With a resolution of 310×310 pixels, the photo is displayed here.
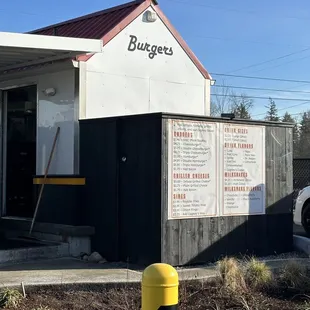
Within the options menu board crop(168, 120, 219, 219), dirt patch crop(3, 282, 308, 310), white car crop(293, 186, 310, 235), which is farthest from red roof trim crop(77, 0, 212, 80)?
dirt patch crop(3, 282, 308, 310)

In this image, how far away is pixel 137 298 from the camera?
6996 millimetres

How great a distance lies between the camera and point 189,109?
12.4 metres

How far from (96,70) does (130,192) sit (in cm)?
262

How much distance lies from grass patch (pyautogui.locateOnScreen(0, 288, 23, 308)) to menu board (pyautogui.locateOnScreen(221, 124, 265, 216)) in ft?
13.8

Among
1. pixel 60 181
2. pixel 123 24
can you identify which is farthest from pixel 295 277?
pixel 123 24

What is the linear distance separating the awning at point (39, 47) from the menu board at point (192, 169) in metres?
1.92

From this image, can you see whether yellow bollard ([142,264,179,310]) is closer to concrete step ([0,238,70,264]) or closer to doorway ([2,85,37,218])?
concrete step ([0,238,70,264])

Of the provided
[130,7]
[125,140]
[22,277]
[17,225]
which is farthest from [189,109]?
[22,277]

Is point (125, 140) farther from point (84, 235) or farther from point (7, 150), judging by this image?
point (7, 150)

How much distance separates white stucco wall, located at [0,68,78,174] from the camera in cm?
1050

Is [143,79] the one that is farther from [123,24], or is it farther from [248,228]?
[248,228]

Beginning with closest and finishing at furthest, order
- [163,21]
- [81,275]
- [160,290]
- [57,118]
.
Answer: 1. [160,290]
2. [81,275]
3. [57,118]
4. [163,21]

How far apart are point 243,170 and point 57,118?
3603mm

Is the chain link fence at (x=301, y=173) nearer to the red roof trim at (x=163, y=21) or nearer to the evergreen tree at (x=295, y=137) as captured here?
the red roof trim at (x=163, y=21)
